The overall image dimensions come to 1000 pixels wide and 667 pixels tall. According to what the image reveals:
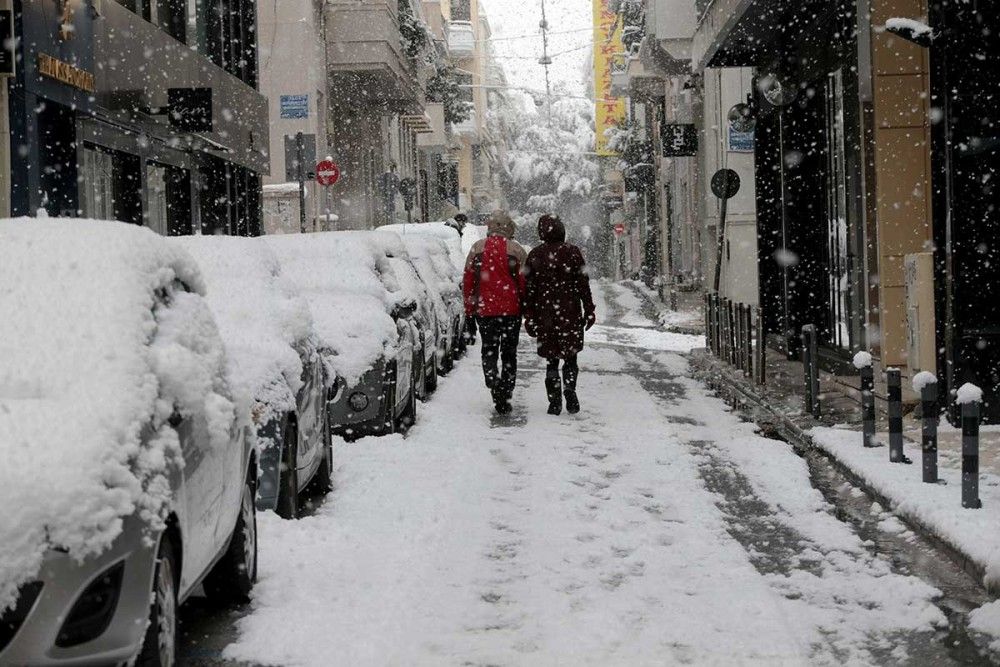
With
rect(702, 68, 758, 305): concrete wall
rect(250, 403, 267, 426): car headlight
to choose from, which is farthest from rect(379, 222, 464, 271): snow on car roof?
rect(250, 403, 267, 426): car headlight

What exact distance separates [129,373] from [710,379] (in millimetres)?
12842

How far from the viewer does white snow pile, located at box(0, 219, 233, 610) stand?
4.14m

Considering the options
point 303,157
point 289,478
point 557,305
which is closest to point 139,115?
point 303,157

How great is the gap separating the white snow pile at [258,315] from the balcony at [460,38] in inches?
2644

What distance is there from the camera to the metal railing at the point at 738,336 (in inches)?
623

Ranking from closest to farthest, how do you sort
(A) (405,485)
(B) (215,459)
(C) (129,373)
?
(C) (129,373) < (B) (215,459) < (A) (405,485)

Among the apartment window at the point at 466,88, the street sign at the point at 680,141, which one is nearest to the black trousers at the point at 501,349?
the street sign at the point at 680,141

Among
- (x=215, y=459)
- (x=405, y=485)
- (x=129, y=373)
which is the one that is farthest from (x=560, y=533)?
(x=129, y=373)

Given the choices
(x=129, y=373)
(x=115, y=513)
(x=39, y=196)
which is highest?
(x=39, y=196)

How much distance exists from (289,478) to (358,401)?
10.5ft

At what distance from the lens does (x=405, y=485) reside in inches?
365

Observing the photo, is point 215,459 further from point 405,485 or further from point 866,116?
point 866,116

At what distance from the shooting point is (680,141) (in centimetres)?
3416

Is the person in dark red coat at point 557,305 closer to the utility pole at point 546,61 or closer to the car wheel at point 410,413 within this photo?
the car wheel at point 410,413
